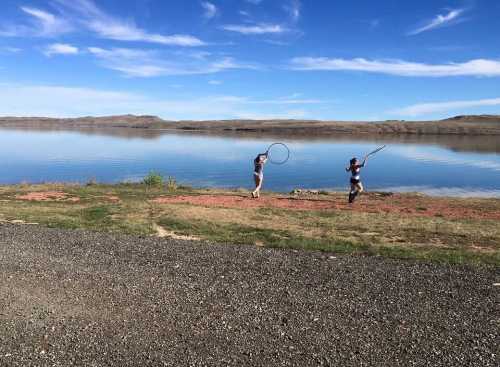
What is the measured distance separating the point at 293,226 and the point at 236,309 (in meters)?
9.31

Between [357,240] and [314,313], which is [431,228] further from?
[314,313]

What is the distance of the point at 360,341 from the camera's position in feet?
30.1

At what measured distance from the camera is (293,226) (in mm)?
19578

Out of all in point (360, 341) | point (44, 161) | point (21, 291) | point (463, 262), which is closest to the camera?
point (360, 341)

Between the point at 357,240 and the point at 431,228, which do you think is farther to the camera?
the point at 431,228

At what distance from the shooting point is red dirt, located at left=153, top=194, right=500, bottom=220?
75.9ft

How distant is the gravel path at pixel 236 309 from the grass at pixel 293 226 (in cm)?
161

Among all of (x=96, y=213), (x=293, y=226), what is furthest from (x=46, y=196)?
(x=293, y=226)

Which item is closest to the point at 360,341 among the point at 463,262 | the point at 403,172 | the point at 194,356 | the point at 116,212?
the point at 194,356

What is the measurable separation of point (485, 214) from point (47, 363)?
65.7ft

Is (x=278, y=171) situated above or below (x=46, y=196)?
below

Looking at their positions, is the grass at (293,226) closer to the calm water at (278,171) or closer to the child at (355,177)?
the child at (355,177)

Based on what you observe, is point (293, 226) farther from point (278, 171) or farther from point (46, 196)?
point (278, 171)

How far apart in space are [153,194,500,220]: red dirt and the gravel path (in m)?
9.28
